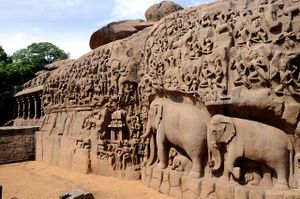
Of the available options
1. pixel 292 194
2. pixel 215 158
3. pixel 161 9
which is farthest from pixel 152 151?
pixel 161 9

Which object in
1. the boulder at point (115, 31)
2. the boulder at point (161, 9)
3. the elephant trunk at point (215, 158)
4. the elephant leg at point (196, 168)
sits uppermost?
the boulder at point (161, 9)

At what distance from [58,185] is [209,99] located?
15.4ft

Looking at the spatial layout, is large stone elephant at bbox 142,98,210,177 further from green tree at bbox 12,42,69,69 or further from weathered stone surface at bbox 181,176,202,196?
green tree at bbox 12,42,69,69

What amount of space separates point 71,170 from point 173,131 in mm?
4555

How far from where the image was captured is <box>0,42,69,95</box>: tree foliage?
2559 centimetres

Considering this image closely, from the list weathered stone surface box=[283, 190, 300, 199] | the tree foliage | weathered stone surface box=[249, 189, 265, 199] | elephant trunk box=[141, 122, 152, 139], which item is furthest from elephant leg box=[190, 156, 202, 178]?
the tree foliage

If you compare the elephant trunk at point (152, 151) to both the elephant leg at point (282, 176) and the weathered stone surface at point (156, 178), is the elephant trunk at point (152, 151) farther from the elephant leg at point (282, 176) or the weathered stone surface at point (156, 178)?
the elephant leg at point (282, 176)

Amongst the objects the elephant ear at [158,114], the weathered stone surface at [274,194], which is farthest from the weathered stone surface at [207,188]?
the elephant ear at [158,114]

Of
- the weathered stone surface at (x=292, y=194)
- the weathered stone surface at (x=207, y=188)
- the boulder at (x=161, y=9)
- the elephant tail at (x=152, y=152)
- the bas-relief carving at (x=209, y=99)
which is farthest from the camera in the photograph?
the boulder at (x=161, y=9)

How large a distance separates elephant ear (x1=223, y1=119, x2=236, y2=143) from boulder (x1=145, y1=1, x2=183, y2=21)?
5607 mm

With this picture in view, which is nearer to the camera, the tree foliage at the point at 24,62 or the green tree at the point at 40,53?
the tree foliage at the point at 24,62

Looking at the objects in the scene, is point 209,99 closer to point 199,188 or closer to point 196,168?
point 196,168

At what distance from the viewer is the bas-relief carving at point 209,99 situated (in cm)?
509

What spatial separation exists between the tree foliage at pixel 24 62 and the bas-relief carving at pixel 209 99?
1821 centimetres
